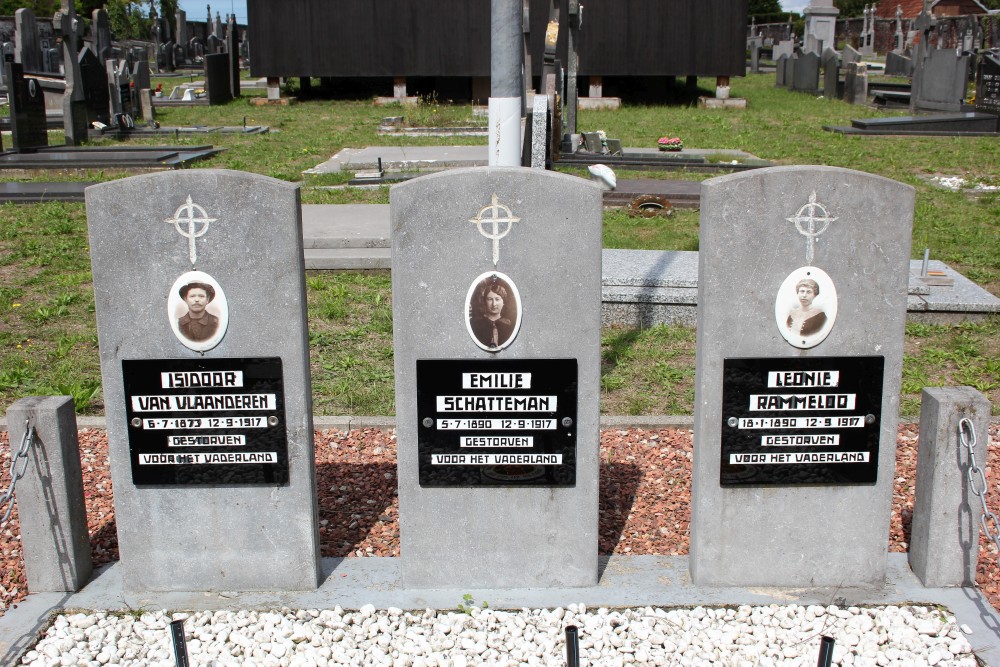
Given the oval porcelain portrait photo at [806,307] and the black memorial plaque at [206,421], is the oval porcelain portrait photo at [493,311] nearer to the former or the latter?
the black memorial plaque at [206,421]

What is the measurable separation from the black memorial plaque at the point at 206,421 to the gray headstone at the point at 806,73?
29.2 m

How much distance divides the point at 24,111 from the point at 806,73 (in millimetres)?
22990

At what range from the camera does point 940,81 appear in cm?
2434

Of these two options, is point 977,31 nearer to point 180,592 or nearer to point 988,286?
point 988,286

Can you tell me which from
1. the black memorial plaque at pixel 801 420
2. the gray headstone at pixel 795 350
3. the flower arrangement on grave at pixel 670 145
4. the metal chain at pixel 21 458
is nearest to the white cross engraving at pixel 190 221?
the metal chain at pixel 21 458

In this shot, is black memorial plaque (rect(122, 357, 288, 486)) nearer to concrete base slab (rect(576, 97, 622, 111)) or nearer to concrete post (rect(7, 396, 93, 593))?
concrete post (rect(7, 396, 93, 593))

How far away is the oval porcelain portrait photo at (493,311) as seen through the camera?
12.1ft

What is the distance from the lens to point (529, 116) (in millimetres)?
10219

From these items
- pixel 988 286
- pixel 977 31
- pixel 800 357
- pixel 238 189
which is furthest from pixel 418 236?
pixel 977 31

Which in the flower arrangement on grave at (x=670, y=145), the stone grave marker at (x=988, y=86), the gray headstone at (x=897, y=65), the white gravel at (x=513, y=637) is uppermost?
the gray headstone at (x=897, y=65)

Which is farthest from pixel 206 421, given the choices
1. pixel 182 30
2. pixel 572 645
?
pixel 182 30

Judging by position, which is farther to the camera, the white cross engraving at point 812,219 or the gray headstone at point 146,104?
the gray headstone at point 146,104

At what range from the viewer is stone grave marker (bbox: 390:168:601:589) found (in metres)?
3.63

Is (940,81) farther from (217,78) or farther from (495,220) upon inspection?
(495,220)
